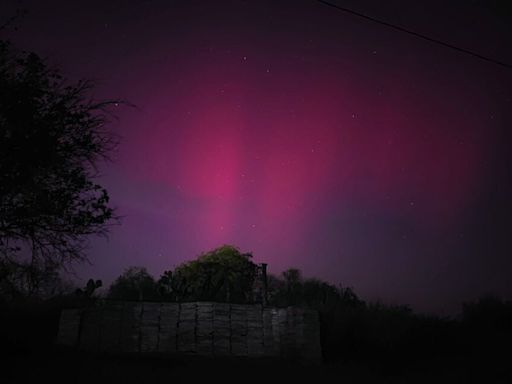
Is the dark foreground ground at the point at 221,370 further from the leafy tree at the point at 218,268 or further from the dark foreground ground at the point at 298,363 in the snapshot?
the leafy tree at the point at 218,268

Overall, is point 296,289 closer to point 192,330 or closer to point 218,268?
point 218,268

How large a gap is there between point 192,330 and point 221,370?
241 cm

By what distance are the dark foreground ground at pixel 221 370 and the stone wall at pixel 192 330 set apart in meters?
0.78

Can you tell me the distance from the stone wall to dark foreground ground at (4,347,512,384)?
2.54 feet

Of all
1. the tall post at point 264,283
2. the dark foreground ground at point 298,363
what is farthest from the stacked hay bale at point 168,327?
the tall post at point 264,283

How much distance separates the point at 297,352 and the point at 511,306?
1913cm

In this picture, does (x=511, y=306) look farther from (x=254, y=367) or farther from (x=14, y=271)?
(x=14, y=271)

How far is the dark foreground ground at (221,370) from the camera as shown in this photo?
15.0 metres

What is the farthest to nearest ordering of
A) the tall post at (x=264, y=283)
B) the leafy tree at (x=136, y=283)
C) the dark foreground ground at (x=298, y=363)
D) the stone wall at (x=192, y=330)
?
the leafy tree at (x=136, y=283) < the tall post at (x=264, y=283) < the stone wall at (x=192, y=330) < the dark foreground ground at (x=298, y=363)

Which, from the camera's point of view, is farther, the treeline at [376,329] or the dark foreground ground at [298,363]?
the treeline at [376,329]

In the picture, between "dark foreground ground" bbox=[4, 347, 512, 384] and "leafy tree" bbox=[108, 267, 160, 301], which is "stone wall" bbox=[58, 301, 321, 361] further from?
"leafy tree" bbox=[108, 267, 160, 301]

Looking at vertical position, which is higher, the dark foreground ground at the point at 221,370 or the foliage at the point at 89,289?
the foliage at the point at 89,289

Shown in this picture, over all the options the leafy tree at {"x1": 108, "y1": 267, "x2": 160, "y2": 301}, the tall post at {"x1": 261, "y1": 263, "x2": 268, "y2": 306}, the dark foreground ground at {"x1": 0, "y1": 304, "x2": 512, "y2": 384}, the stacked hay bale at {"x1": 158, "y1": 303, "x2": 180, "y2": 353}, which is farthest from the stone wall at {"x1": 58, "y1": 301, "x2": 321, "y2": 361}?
the leafy tree at {"x1": 108, "y1": 267, "x2": 160, "y2": 301}

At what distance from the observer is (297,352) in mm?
18781
